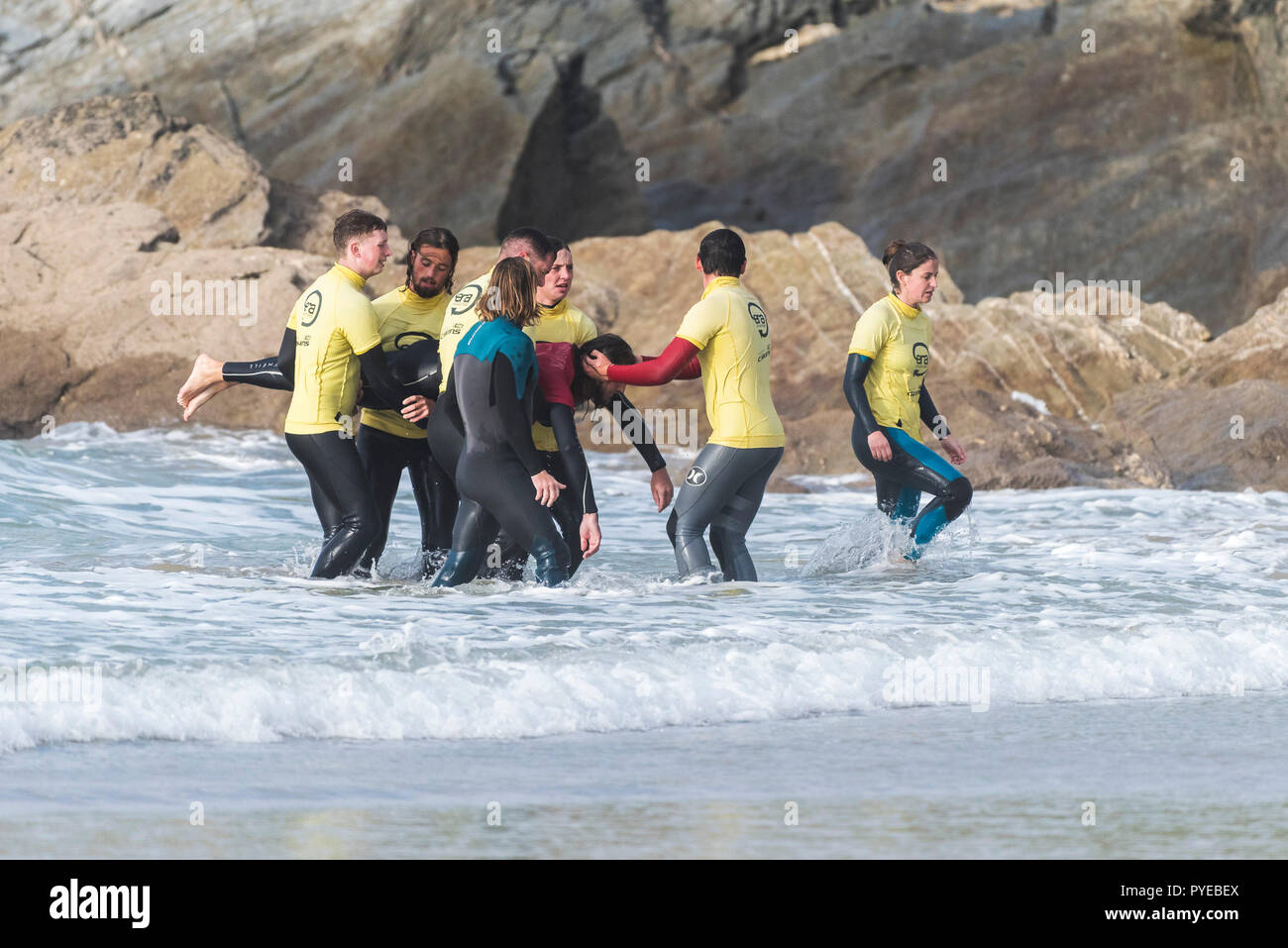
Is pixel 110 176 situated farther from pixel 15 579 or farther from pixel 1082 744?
pixel 1082 744

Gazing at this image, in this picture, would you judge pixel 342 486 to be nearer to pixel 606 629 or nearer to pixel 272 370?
pixel 272 370

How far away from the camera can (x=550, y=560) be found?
7035mm

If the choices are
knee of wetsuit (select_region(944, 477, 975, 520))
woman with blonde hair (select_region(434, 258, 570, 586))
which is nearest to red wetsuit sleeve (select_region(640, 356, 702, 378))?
woman with blonde hair (select_region(434, 258, 570, 586))

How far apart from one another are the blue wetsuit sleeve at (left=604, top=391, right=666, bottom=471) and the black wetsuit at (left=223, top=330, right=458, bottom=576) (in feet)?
2.73

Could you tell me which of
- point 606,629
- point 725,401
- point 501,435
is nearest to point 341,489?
point 501,435

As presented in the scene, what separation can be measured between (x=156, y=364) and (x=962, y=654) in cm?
1183

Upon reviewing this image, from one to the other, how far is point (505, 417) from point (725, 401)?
1.06 m

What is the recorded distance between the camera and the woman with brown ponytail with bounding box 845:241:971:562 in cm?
831

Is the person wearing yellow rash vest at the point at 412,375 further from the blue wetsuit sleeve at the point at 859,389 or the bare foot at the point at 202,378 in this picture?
the blue wetsuit sleeve at the point at 859,389

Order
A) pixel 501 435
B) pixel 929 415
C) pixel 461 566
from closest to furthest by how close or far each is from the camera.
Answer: pixel 501 435 → pixel 461 566 → pixel 929 415

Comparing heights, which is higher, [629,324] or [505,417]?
[629,324]

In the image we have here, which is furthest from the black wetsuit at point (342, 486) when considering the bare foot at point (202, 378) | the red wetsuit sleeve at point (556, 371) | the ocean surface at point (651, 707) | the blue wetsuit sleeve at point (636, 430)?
the blue wetsuit sleeve at point (636, 430)
